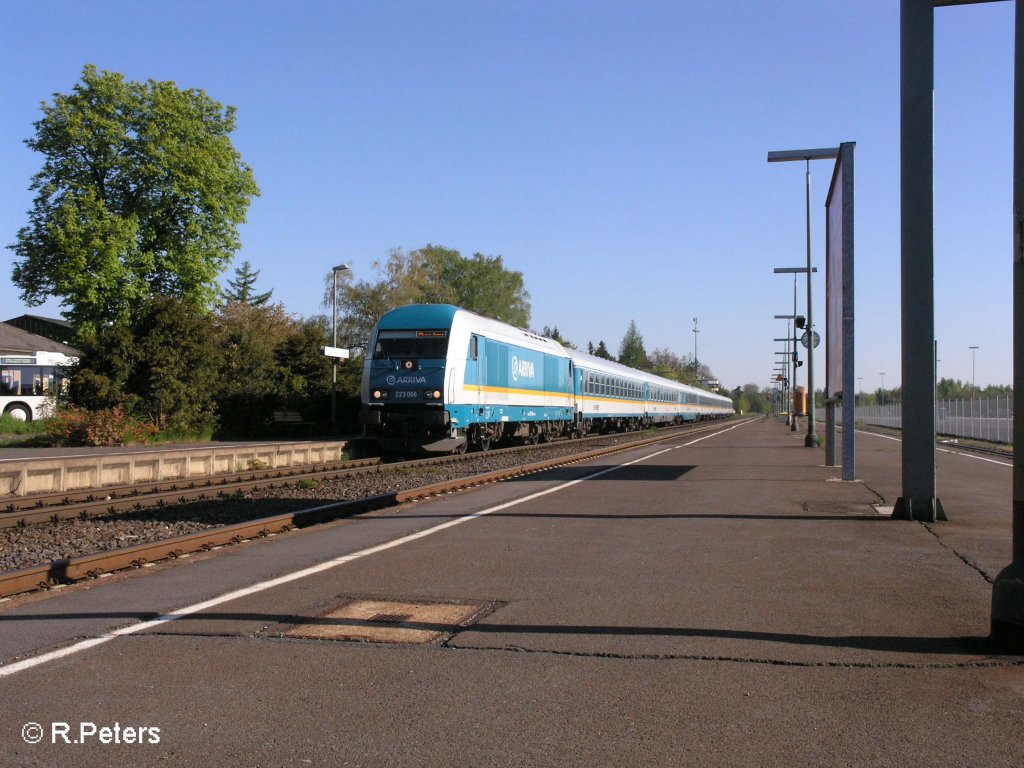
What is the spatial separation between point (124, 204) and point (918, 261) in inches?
1376

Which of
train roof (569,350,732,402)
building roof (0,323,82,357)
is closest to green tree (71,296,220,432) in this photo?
building roof (0,323,82,357)

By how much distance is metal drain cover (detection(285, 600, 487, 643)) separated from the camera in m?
5.61

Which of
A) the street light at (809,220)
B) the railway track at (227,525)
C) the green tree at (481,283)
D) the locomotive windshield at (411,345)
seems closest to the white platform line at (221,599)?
the railway track at (227,525)

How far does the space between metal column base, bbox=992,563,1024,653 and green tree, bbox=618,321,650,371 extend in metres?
147

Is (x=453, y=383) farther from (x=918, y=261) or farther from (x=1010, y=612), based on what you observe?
(x=1010, y=612)

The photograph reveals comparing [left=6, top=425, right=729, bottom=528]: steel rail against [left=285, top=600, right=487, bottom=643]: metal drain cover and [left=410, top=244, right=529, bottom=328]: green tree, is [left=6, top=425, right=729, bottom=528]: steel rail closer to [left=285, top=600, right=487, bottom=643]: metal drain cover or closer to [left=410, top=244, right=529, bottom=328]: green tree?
[left=285, top=600, right=487, bottom=643]: metal drain cover

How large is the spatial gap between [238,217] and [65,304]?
27.4ft

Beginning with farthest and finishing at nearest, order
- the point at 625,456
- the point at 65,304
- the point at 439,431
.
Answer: the point at 65,304, the point at 625,456, the point at 439,431

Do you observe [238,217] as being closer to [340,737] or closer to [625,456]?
[625,456]

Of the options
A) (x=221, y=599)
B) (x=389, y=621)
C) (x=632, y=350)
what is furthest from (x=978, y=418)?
Answer: (x=632, y=350)

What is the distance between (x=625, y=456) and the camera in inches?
985

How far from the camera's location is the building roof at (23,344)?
4556 cm

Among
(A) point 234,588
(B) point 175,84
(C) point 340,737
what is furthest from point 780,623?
(B) point 175,84

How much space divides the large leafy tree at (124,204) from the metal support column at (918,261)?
103 ft
